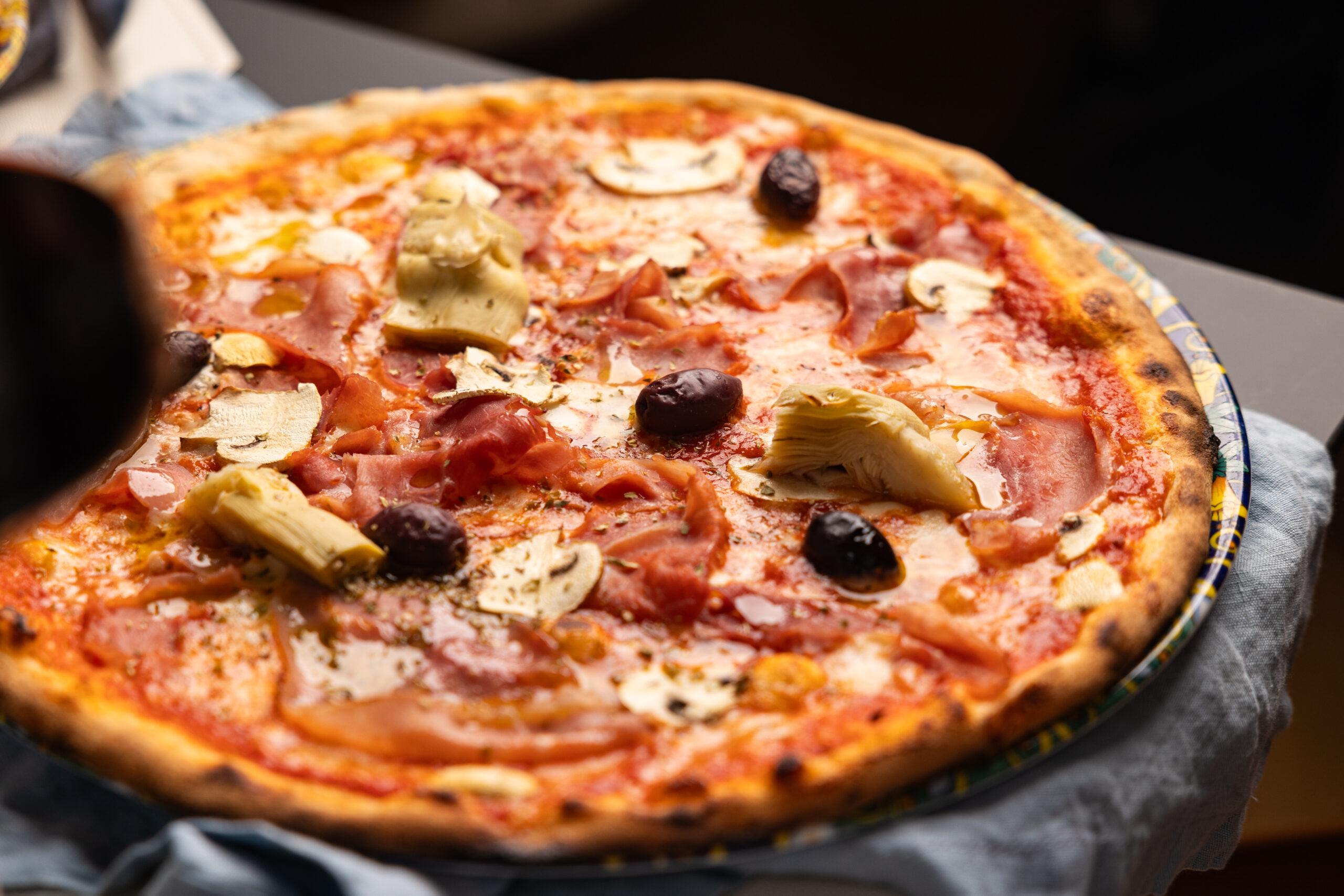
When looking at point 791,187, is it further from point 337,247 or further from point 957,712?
point 957,712

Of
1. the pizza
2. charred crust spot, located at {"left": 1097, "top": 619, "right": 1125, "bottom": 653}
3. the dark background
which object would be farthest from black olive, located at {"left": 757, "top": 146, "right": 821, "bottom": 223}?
the dark background

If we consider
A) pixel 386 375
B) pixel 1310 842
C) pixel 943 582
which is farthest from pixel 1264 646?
pixel 386 375

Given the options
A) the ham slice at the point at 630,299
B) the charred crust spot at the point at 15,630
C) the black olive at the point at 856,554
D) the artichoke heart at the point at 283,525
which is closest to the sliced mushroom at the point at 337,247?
the ham slice at the point at 630,299

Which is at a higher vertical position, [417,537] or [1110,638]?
[1110,638]

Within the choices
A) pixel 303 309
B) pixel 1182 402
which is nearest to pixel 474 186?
pixel 303 309

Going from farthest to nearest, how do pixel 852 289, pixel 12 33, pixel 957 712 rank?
pixel 852 289
pixel 12 33
pixel 957 712

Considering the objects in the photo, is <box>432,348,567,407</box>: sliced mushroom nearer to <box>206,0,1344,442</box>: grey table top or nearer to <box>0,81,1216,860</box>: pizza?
<box>0,81,1216,860</box>: pizza

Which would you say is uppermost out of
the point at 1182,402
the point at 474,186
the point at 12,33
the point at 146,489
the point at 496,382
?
the point at 12,33
